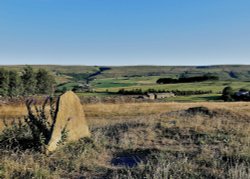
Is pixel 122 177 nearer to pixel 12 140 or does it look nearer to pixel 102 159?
pixel 102 159

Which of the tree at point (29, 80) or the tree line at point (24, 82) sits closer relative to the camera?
the tree line at point (24, 82)

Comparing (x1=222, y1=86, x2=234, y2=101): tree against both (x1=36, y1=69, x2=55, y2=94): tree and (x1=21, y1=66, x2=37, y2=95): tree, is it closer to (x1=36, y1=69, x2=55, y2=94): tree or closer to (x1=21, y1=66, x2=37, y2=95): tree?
(x1=36, y1=69, x2=55, y2=94): tree

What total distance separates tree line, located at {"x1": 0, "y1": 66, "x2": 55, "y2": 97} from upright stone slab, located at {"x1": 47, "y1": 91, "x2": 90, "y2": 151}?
6323cm

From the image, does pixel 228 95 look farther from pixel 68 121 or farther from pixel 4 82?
pixel 68 121

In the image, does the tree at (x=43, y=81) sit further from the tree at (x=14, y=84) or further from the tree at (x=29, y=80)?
the tree at (x=14, y=84)

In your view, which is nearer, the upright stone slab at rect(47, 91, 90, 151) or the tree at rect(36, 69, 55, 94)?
the upright stone slab at rect(47, 91, 90, 151)

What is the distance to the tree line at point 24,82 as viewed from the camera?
76.8 metres

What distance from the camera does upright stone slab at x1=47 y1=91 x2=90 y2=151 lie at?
9209 millimetres

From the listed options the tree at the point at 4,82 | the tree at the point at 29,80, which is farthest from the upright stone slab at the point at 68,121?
the tree at the point at 29,80

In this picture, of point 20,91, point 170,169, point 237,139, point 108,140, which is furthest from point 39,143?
point 20,91

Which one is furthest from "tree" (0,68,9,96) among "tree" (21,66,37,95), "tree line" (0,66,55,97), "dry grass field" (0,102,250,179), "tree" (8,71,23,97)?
"dry grass field" (0,102,250,179)

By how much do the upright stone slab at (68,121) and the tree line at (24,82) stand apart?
207ft

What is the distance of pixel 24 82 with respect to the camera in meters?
85.4

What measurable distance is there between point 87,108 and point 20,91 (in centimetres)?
4697
